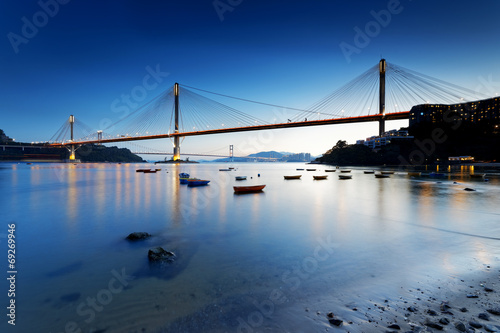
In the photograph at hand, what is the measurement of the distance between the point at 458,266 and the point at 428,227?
452 centimetres

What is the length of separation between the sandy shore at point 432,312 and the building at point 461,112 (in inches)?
3588

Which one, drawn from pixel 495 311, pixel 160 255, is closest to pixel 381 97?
Answer: pixel 495 311

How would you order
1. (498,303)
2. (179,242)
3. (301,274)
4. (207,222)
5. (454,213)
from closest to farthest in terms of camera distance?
1. (498,303)
2. (301,274)
3. (179,242)
4. (207,222)
5. (454,213)

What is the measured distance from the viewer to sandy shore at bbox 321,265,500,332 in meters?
3.20

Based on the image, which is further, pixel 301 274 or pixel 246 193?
pixel 246 193

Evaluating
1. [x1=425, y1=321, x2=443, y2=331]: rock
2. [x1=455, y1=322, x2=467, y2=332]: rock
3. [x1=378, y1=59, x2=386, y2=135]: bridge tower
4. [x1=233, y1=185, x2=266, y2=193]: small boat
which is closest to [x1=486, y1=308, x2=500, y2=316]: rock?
[x1=455, y1=322, x2=467, y2=332]: rock

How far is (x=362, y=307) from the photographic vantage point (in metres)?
3.74

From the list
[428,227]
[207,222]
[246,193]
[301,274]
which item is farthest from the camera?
[246,193]

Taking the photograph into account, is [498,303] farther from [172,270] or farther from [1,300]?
[1,300]

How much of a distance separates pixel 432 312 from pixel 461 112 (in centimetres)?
11349

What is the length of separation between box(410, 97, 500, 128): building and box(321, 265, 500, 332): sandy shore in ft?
299

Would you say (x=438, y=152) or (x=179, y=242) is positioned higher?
(x=438, y=152)

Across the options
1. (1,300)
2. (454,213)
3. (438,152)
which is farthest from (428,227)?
(438,152)

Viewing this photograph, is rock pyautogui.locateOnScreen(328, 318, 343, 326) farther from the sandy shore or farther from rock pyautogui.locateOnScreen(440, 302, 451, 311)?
rock pyautogui.locateOnScreen(440, 302, 451, 311)
